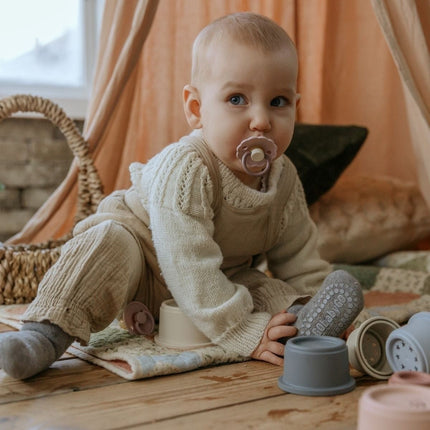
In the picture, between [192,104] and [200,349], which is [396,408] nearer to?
[200,349]

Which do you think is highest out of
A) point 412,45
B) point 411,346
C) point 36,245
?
point 412,45

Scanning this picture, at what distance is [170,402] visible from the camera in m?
0.92

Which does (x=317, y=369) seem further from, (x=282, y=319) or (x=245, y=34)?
(x=245, y=34)

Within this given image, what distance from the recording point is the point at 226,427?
82cm

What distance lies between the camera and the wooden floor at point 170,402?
2.75ft

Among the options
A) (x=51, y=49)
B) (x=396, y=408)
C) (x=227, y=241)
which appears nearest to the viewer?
(x=396, y=408)

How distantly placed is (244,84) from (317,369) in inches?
19.7

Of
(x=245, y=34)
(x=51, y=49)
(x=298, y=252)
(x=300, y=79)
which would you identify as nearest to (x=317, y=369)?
(x=298, y=252)

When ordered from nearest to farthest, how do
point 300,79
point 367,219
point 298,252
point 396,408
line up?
point 396,408 < point 298,252 < point 367,219 < point 300,79

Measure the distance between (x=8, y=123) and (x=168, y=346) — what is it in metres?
1.52

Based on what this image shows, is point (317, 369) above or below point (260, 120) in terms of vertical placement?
below

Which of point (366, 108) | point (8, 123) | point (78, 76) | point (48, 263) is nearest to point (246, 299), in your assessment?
point (48, 263)

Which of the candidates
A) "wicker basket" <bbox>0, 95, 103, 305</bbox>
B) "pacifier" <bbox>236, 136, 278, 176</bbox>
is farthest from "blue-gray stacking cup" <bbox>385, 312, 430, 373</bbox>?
"wicker basket" <bbox>0, 95, 103, 305</bbox>

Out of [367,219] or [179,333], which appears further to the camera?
[367,219]
